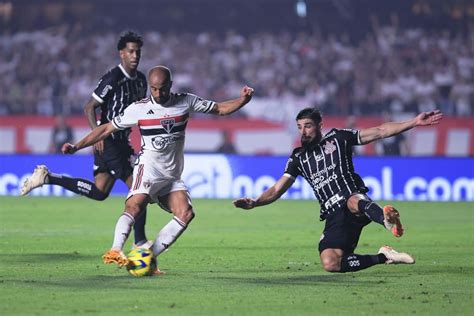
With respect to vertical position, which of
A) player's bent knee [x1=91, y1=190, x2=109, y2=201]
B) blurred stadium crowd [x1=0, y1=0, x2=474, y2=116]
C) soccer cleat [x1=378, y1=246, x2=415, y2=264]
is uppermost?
blurred stadium crowd [x1=0, y1=0, x2=474, y2=116]

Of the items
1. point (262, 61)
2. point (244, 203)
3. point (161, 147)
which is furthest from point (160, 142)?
point (262, 61)

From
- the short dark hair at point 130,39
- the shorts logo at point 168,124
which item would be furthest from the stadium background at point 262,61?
the shorts logo at point 168,124

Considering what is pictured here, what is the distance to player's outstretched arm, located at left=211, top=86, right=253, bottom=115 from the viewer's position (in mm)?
10070

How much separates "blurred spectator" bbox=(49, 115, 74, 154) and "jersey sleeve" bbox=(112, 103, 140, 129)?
1808 cm

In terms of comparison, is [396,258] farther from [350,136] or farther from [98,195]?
[98,195]

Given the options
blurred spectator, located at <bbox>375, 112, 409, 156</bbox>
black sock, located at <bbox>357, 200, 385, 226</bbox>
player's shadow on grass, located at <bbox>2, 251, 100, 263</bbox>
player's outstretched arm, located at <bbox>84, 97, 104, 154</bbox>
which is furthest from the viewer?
blurred spectator, located at <bbox>375, 112, 409, 156</bbox>

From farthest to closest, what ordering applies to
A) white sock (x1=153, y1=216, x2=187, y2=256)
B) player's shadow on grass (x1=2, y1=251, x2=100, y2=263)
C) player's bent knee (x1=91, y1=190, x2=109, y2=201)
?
player's bent knee (x1=91, y1=190, x2=109, y2=201), player's shadow on grass (x1=2, y1=251, x2=100, y2=263), white sock (x1=153, y1=216, x2=187, y2=256)

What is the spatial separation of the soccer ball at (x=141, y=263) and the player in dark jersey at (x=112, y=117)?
204 cm

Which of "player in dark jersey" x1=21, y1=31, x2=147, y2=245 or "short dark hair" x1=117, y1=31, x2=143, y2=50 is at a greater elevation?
"short dark hair" x1=117, y1=31, x2=143, y2=50

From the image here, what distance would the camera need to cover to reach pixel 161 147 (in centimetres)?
1031

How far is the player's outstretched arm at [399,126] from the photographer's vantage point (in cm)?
962

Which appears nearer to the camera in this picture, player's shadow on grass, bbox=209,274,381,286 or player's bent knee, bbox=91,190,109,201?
player's shadow on grass, bbox=209,274,381,286

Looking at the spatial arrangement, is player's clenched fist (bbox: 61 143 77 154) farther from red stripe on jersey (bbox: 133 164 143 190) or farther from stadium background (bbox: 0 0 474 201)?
stadium background (bbox: 0 0 474 201)

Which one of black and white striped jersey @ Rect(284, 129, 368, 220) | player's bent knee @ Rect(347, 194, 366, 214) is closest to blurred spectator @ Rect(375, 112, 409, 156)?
black and white striped jersey @ Rect(284, 129, 368, 220)
